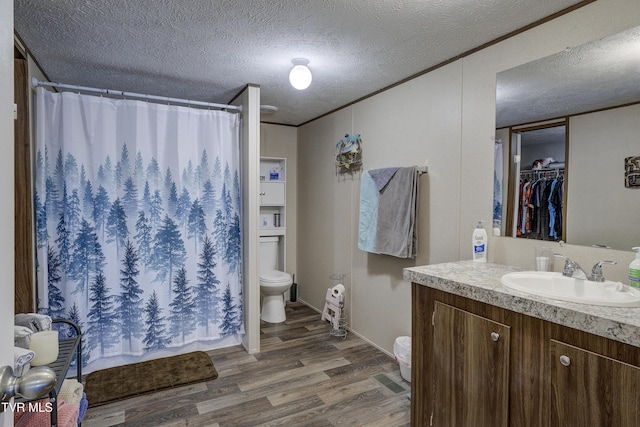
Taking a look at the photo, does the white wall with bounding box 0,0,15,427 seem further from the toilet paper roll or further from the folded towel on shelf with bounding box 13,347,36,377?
the toilet paper roll

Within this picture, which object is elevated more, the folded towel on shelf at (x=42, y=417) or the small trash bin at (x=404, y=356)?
the folded towel on shelf at (x=42, y=417)

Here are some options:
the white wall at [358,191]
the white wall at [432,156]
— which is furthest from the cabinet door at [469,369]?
the white wall at [358,191]

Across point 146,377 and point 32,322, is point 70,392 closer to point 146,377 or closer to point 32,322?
point 32,322

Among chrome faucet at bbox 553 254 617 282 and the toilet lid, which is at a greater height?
chrome faucet at bbox 553 254 617 282

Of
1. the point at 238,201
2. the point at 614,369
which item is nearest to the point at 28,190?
the point at 238,201

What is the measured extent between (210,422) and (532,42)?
272 centimetres

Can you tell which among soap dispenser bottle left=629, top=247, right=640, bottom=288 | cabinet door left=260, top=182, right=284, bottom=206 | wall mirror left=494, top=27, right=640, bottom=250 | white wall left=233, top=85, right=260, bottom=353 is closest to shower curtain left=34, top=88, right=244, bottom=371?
white wall left=233, top=85, right=260, bottom=353

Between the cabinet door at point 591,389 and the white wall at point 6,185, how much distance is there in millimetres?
1508

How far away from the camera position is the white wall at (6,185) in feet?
1.90

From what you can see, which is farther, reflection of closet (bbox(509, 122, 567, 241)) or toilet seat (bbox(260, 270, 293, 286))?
toilet seat (bbox(260, 270, 293, 286))

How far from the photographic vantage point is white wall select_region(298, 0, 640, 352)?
1.74 metres

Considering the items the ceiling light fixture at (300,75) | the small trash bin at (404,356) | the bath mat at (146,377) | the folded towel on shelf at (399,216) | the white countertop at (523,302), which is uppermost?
the ceiling light fixture at (300,75)

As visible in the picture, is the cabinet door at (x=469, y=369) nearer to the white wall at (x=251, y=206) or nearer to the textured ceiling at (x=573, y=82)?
the textured ceiling at (x=573, y=82)

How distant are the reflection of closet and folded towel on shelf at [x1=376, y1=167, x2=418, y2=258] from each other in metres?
0.69
